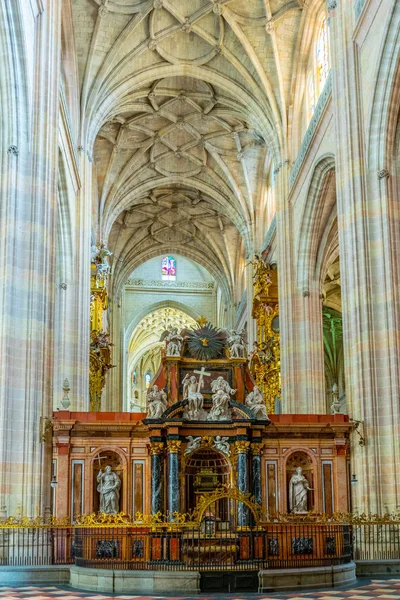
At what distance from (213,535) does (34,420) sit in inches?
167

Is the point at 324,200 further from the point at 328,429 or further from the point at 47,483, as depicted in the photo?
the point at 47,483

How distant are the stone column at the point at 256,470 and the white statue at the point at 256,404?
65cm

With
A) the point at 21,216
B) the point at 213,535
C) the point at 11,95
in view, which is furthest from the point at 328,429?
the point at 11,95

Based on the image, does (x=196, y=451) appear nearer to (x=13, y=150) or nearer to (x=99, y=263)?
(x=13, y=150)

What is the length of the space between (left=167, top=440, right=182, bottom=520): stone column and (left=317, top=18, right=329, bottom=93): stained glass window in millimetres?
12828

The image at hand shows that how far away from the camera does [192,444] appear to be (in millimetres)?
18391

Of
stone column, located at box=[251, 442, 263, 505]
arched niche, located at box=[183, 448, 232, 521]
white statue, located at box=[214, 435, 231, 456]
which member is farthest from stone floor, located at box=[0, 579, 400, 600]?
arched niche, located at box=[183, 448, 232, 521]

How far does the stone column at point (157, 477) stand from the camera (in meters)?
17.5

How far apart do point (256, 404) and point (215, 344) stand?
2.38m

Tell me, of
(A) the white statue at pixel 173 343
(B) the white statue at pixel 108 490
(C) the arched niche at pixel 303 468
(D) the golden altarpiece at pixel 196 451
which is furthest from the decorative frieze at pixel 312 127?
(B) the white statue at pixel 108 490

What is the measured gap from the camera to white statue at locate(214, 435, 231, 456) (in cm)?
1842

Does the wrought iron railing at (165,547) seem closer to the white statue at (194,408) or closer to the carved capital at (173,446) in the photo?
the carved capital at (173,446)

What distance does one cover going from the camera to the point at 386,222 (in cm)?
1742

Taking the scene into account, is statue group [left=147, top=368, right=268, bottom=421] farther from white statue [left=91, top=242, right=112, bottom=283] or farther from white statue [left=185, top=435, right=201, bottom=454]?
white statue [left=91, top=242, right=112, bottom=283]
